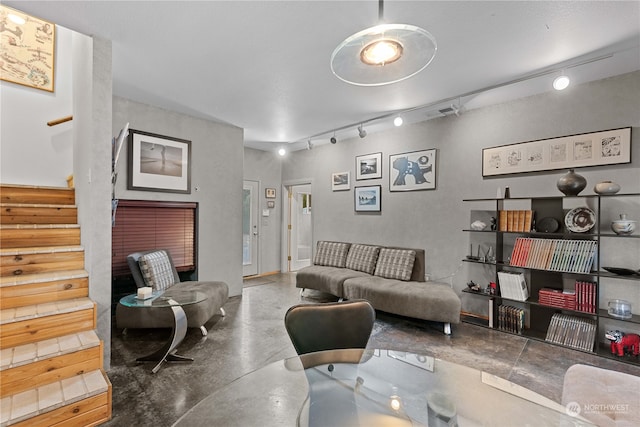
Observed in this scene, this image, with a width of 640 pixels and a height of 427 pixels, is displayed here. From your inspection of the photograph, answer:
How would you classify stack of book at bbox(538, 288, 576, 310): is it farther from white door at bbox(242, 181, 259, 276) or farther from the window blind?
white door at bbox(242, 181, 259, 276)

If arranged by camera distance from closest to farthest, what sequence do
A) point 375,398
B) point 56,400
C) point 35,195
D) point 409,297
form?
point 375,398 → point 56,400 → point 35,195 → point 409,297

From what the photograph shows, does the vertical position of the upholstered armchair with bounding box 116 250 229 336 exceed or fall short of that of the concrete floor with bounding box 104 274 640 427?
it exceeds it

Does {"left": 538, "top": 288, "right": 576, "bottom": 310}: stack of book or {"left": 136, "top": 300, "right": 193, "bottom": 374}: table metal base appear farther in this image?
{"left": 538, "top": 288, "right": 576, "bottom": 310}: stack of book

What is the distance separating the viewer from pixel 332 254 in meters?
5.10

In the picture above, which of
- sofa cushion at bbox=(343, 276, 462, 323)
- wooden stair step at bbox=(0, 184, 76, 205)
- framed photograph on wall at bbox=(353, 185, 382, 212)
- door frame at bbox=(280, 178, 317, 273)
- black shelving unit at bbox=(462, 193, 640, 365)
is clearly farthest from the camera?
door frame at bbox=(280, 178, 317, 273)

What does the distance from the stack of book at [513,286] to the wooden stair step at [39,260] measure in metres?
4.42

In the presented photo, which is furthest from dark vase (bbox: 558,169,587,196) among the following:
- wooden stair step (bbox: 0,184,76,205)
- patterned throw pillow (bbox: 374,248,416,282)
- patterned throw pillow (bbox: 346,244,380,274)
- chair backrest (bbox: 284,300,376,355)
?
wooden stair step (bbox: 0,184,76,205)

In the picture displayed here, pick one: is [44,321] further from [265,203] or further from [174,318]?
[265,203]

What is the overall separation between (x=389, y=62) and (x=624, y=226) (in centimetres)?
284

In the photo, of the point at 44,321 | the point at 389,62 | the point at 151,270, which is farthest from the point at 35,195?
the point at 389,62

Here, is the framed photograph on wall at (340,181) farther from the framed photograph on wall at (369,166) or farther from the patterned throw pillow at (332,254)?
the patterned throw pillow at (332,254)

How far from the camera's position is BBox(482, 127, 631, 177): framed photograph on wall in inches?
112

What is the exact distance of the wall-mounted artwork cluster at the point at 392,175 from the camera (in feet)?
14.1

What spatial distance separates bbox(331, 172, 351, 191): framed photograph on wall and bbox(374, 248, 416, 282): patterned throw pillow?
157 centimetres
